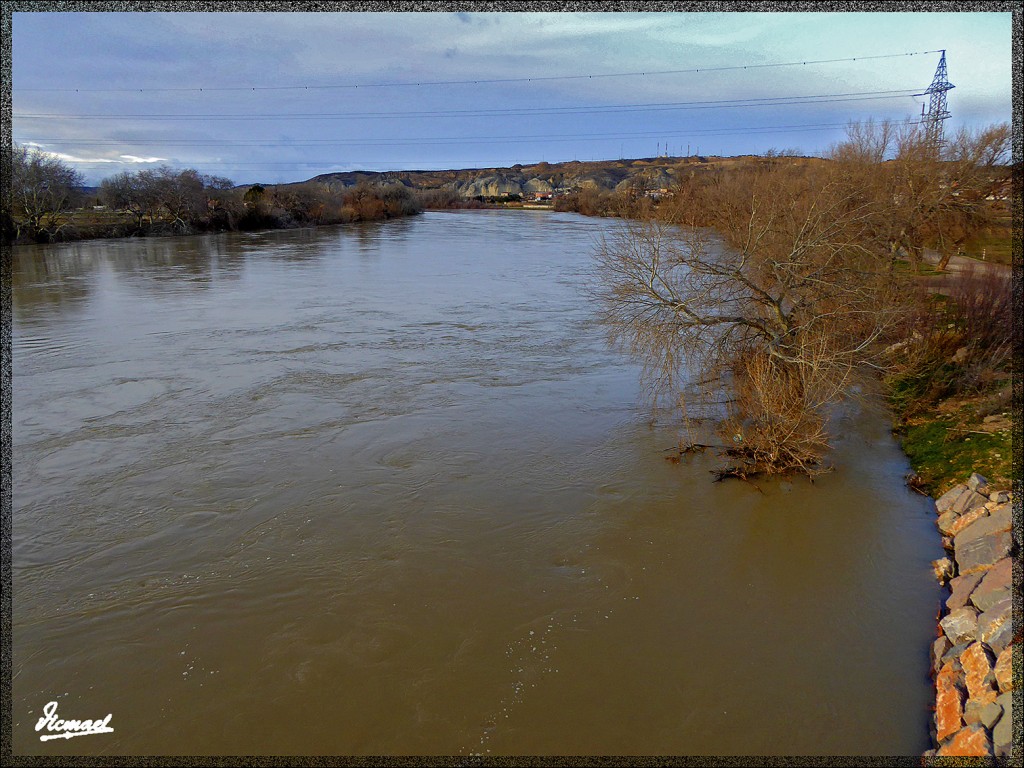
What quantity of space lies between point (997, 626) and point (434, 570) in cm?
553

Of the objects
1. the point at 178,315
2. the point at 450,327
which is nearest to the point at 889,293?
the point at 450,327

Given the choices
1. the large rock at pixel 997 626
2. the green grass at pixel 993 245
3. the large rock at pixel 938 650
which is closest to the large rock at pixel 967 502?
the large rock at pixel 938 650

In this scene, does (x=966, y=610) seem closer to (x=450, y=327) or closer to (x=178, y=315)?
(x=450, y=327)

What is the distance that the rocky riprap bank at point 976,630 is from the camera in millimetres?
4727

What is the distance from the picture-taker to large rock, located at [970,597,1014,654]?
5.25 metres

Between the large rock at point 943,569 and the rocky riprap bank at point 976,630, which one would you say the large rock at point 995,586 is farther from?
the large rock at point 943,569

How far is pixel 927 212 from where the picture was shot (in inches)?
755

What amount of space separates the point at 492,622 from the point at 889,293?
11596 mm

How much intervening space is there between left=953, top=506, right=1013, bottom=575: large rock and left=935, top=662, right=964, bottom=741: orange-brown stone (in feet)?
5.78

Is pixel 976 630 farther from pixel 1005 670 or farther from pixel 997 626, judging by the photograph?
pixel 1005 670

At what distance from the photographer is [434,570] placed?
7840mm

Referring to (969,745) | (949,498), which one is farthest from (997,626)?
(949,498)

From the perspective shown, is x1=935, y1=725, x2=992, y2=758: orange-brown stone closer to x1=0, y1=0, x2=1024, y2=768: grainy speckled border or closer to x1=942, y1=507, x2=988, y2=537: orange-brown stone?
x1=0, y1=0, x2=1024, y2=768: grainy speckled border

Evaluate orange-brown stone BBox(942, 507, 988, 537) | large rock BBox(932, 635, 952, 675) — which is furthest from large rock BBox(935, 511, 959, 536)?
large rock BBox(932, 635, 952, 675)
